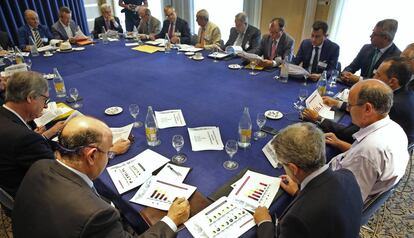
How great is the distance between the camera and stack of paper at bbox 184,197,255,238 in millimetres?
1259

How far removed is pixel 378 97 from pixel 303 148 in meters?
0.83

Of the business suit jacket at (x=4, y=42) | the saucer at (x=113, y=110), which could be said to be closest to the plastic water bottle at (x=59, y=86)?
the saucer at (x=113, y=110)

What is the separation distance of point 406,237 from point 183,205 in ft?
7.32

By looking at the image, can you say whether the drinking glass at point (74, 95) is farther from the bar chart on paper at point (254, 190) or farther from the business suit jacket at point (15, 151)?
the bar chart on paper at point (254, 190)

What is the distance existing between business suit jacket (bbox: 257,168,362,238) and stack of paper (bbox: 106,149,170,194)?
804mm

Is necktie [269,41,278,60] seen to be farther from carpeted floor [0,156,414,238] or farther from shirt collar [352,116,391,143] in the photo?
shirt collar [352,116,391,143]

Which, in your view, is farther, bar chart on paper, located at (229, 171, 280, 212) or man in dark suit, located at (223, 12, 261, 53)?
man in dark suit, located at (223, 12, 261, 53)

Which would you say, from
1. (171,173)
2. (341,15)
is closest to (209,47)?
(341,15)

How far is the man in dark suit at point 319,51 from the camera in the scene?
3.53 metres

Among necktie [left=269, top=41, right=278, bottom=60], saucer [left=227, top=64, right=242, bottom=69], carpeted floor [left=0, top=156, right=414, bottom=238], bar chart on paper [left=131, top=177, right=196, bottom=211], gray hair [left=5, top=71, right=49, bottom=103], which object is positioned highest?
gray hair [left=5, top=71, right=49, bottom=103]

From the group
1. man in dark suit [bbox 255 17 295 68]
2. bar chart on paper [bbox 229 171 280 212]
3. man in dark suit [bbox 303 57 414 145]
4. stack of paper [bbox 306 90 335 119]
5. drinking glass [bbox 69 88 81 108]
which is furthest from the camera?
man in dark suit [bbox 255 17 295 68]

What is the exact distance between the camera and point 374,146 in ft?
5.19

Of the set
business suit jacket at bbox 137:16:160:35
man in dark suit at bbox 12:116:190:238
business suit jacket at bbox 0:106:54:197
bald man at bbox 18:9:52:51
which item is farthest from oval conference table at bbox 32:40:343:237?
business suit jacket at bbox 137:16:160:35

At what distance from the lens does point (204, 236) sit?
1240mm
